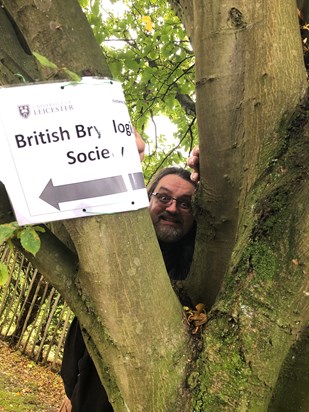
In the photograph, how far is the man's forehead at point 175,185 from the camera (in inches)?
88.4

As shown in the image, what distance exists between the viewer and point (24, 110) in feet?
3.88

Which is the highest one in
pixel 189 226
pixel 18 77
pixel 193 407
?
pixel 18 77

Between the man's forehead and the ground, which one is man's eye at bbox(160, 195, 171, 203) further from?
the ground

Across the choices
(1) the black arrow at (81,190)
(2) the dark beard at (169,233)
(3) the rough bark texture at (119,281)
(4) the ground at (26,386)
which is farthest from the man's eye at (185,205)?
(4) the ground at (26,386)

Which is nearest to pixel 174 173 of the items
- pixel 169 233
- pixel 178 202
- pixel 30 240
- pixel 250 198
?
pixel 178 202

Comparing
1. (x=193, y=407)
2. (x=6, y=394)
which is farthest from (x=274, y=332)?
(x=6, y=394)

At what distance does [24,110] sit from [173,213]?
1.14 m

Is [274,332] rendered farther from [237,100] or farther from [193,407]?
[237,100]

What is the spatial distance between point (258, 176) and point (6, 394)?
15.4 feet

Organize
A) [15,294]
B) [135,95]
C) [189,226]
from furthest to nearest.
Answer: [15,294] → [135,95] → [189,226]

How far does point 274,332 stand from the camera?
121 cm

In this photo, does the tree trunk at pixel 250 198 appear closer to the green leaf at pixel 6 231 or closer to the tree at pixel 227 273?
the tree at pixel 227 273

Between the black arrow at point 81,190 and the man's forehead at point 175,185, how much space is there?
3.33 ft

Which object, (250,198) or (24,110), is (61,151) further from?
(250,198)
